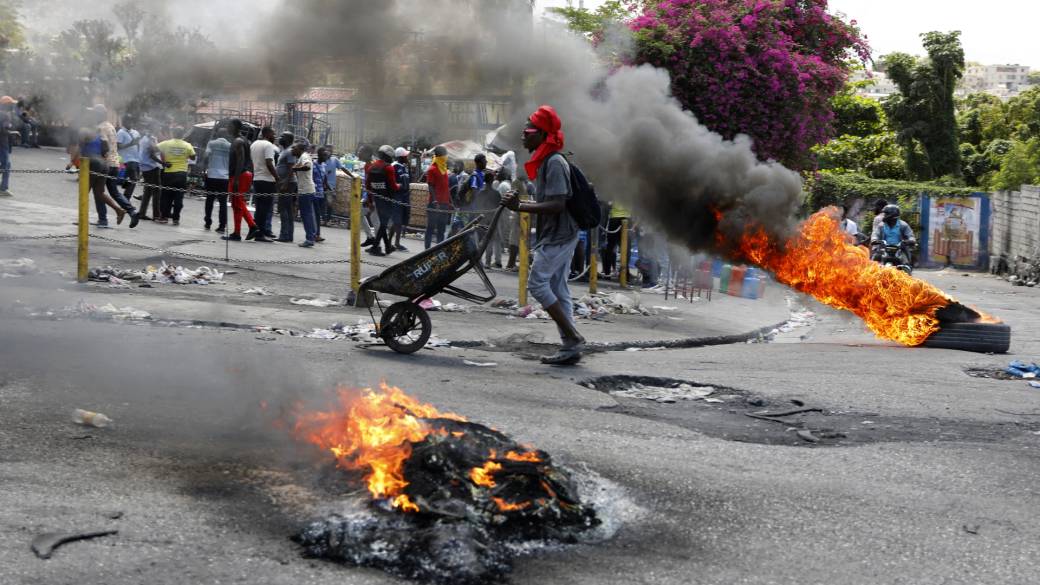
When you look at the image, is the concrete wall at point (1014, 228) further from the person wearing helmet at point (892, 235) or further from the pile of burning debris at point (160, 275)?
the pile of burning debris at point (160, 275)

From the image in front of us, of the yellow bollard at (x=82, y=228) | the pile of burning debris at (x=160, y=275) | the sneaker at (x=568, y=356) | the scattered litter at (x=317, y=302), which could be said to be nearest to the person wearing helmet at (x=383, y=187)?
the pile of burning debris at (x=160, y=275)

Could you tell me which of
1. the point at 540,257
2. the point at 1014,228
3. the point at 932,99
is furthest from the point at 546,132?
the point at 932,99

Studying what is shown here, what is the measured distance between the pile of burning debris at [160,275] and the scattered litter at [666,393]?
19.6ft

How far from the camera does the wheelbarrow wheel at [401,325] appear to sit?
8695 millimetres

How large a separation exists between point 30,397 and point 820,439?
4.51m

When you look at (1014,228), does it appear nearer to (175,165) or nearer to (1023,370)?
(1023,370)

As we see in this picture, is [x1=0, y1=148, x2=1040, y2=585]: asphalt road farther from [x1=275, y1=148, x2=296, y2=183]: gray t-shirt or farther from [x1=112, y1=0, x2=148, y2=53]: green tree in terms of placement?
[x1=275, y1=148, x2=296, y2=183]: gray t-shirt

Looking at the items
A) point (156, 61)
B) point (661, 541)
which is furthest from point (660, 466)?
point (156, 61)

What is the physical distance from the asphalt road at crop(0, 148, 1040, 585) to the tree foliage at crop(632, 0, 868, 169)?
22.2ft

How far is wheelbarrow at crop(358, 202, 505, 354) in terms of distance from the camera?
8.59 m

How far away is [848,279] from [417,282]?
484cm

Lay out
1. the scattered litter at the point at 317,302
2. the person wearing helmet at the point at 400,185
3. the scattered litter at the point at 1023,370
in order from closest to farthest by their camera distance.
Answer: the scattered litter at the point at 1023,370, the scattered litter at the point at 317,302, the person wearing helmet at the point at 400,185

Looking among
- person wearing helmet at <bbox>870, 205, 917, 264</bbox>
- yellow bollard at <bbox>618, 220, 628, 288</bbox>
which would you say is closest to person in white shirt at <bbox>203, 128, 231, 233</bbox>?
yellow bollard at <bbox>618, 220, 628, 288</bbox>

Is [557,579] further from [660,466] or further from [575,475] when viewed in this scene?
[660,466]
